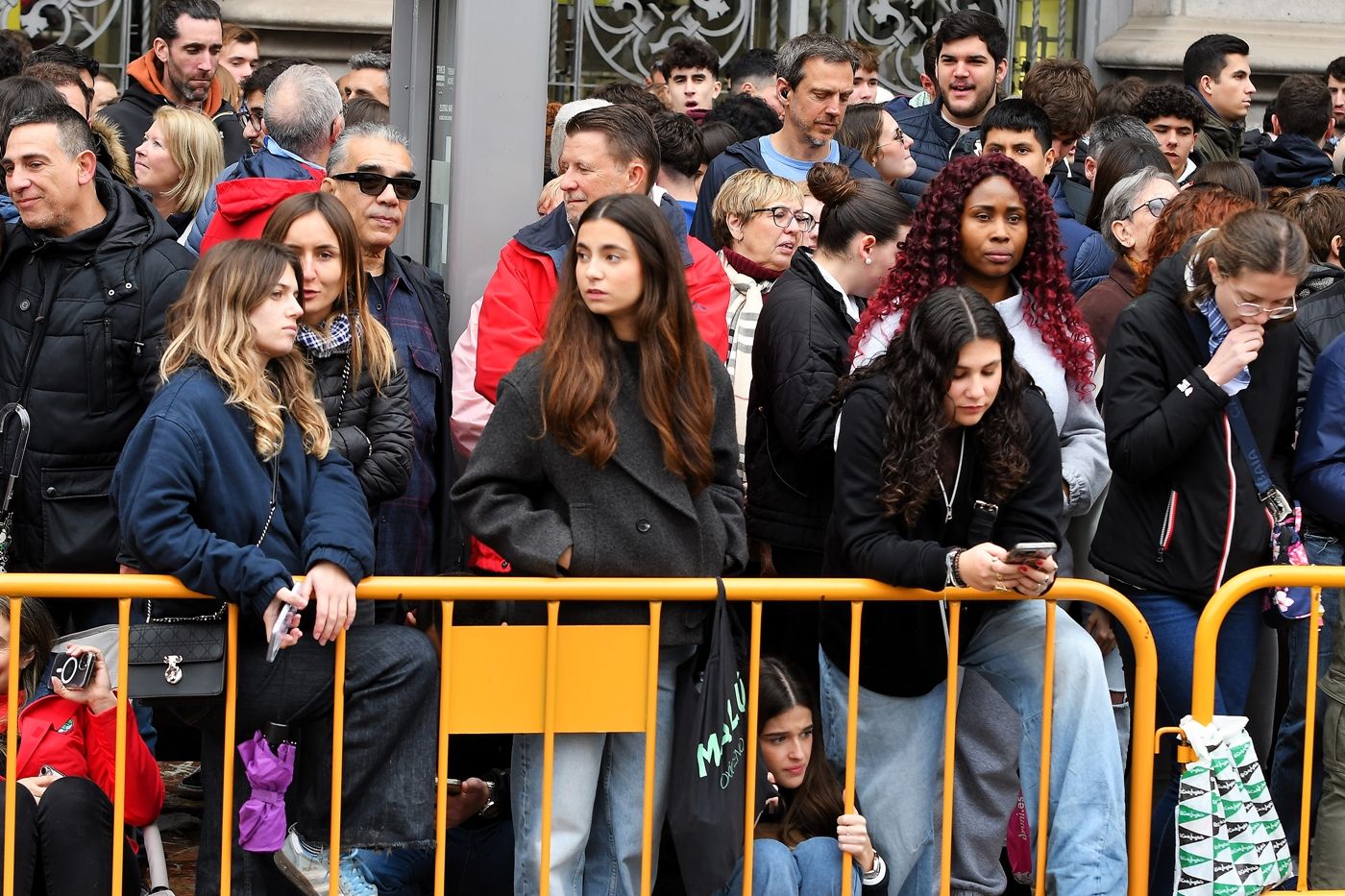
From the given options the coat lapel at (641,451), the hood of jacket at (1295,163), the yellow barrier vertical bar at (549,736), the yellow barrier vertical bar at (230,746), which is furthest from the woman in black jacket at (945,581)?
the hood of jacket at (1295,163)

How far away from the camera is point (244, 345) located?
4621 millimetres

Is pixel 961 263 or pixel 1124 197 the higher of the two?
pixel 1124 197

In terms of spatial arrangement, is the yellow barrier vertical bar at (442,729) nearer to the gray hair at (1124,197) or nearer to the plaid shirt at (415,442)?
the plaid shirt at (415,442)

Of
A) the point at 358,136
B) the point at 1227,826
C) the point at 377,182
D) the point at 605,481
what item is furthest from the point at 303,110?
the point at 1227,826

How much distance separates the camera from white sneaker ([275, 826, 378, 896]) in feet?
14.9

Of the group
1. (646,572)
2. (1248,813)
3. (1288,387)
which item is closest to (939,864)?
(1248,813)

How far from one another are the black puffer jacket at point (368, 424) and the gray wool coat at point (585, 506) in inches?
17.8

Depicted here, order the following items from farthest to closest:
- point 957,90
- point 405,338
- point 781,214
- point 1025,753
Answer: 1. point 957,90
2. point 781,214
3. point 405,338
4. point 1025,753

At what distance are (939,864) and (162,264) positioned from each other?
2.73 metres

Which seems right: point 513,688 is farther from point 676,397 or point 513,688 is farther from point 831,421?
point 831,421

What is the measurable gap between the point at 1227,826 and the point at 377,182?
2.93 m

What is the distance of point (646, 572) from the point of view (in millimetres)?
4609

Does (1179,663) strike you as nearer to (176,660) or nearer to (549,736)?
(549,736)

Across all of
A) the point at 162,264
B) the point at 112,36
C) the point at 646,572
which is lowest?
the point at 646,572
